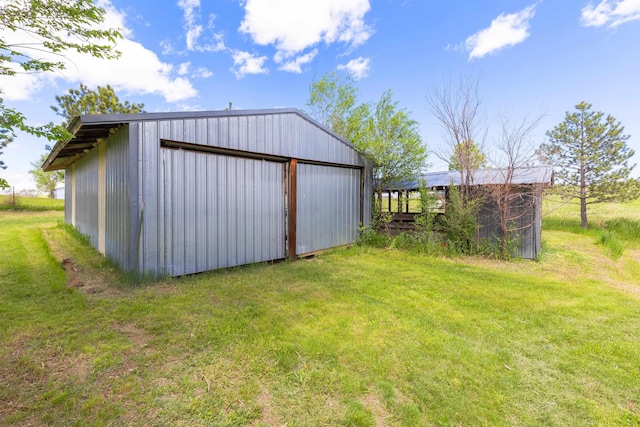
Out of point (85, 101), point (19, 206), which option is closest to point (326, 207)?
point (19, 206)

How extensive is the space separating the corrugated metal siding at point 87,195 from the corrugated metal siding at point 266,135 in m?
3.58

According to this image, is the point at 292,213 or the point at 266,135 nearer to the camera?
the point at 266,135

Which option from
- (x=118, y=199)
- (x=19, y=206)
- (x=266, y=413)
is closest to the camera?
(x=266, y=413)

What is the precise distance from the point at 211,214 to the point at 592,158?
17.3 m

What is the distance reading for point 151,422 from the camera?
161cm

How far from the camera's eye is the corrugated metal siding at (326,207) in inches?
259

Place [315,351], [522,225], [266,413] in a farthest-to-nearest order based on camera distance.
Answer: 1. [522,225]
2. [315,351]
3. [266,413]

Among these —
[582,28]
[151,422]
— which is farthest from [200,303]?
[582,28]

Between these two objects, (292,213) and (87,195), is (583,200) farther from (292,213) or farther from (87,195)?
(87,195)

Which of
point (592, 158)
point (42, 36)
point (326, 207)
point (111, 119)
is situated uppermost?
point (592, 158)

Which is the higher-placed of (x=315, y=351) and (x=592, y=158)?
(x=592, y=158)

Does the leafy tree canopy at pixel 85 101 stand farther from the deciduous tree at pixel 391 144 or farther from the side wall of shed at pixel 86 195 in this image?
the deciduous tree at pixel 391 144

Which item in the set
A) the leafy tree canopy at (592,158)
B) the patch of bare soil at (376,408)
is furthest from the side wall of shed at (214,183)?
A: the leafy tree canopy at (592,158)

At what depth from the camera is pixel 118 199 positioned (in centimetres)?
490
